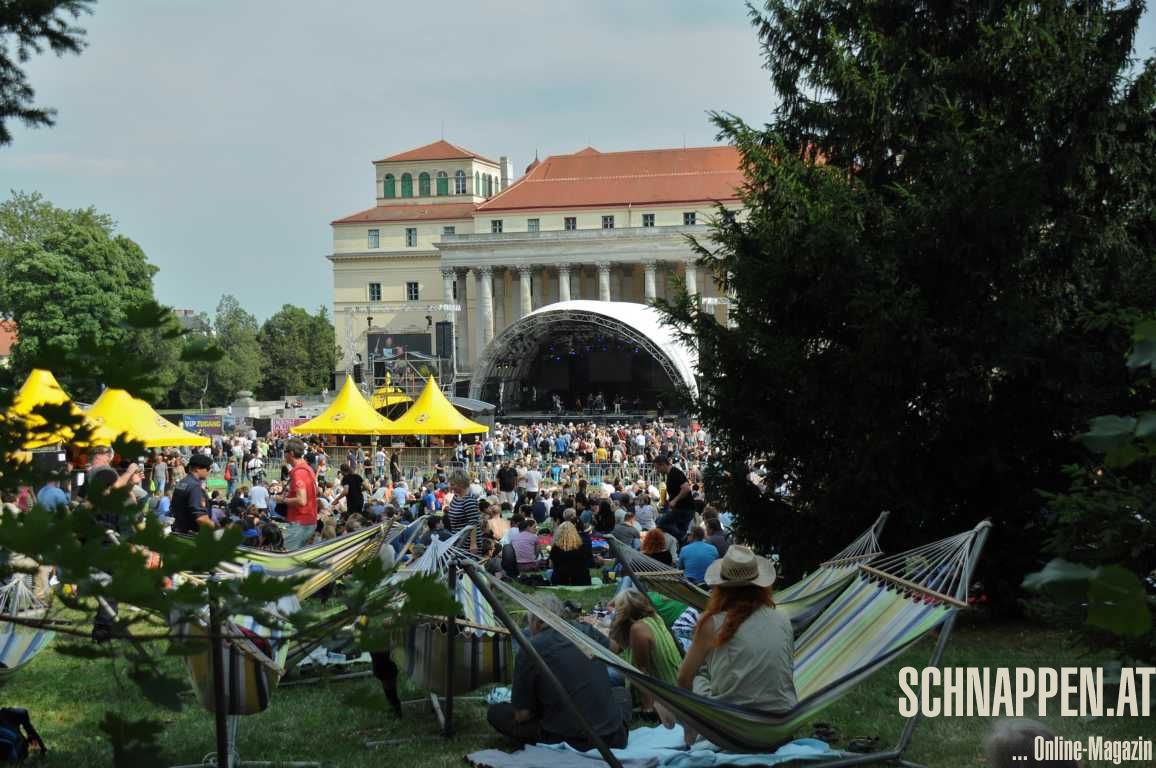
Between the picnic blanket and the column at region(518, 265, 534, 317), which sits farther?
the column at region(518, 265, 534, 317)

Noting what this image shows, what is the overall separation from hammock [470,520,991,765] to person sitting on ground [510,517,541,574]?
268 inches

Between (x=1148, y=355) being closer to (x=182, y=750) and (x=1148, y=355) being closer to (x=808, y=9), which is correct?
(x=182, y=750)

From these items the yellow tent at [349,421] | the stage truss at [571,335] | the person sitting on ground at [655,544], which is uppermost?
the stage truss at [571,335]

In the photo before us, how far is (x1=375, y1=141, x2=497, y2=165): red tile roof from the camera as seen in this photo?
88.5 meters

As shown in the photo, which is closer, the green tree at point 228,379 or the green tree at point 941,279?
the green tree at point 941,279

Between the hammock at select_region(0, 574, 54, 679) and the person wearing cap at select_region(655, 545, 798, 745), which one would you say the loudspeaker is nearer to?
the hammock at select_region(0, 574, 54, 679)

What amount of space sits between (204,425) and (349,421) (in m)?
19.4

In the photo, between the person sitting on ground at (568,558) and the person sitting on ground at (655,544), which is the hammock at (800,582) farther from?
the person sitting on ground at (568,558)

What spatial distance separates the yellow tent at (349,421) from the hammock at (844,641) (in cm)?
2095

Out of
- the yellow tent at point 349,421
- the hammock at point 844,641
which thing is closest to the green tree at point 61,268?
the yellow tent at point 349,421

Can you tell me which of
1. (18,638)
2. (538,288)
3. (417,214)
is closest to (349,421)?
(18,638)

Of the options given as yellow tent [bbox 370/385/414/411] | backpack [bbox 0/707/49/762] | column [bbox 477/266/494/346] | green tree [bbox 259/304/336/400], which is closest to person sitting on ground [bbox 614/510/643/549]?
backpack [bbox 0/707/49/762]

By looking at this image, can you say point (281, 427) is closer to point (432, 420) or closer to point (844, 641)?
point (432, 420)

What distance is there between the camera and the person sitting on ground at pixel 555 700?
5957mm
